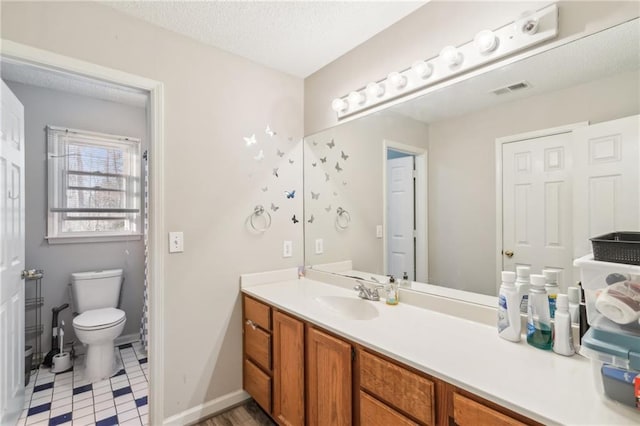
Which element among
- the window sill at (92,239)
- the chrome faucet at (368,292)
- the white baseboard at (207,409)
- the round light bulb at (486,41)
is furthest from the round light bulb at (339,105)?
the window sill at (92,239)

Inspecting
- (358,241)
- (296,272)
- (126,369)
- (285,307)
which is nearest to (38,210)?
(126,369)

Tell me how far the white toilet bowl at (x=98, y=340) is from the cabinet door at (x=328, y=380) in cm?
184

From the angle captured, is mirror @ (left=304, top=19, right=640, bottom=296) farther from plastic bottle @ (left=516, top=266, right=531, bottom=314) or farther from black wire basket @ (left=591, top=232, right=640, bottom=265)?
black wire basket @ (left=591, top=232, right=640, bottom=265)

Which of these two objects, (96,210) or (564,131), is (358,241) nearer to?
(564,131)

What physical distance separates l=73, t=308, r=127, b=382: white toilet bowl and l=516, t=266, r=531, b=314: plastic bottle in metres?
2.76

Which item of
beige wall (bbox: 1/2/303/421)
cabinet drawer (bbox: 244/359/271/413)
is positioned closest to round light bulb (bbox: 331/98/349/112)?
beige wall (bbox: 1/2/303/421)

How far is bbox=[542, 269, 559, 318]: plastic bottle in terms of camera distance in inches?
43.9

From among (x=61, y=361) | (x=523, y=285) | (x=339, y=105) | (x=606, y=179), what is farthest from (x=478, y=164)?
(x=61, y=361)

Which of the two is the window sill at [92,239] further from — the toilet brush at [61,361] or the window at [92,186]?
the toilet brush at [61,361]

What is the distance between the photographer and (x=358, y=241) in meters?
2.08

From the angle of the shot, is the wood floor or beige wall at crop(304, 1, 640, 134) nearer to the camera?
beige wall at crop(304, 1, 640, 134)

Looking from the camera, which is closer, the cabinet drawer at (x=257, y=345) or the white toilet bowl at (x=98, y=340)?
the cabinet drawer at (x=257, y=345)

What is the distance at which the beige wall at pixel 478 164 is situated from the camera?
108cm

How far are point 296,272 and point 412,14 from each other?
1.81 metres
